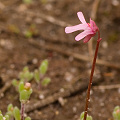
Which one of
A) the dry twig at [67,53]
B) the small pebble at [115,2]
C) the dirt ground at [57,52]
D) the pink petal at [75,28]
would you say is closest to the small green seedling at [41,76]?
the dirt ground at [57,52]

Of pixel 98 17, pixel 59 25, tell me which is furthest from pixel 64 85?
pixel 98 17

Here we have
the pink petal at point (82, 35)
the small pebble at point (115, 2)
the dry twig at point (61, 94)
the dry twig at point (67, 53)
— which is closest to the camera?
the pink petal at point (82, 35)

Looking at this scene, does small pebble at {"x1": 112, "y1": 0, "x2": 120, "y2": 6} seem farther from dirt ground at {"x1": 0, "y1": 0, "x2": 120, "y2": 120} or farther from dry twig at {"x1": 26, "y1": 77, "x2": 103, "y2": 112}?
dry twig at {"x1": 26, "y1": 77, "x2": 103, "y2": 112}

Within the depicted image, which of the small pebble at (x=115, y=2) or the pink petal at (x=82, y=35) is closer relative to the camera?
the pink petal at (x=82, y=35)

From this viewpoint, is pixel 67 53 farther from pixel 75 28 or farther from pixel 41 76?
pixel 75 28

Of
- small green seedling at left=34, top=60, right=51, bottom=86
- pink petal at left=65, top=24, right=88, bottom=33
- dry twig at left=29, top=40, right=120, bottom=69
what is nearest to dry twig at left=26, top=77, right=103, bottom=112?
small green seedling at left=34, top=60, right=51, bottom=86

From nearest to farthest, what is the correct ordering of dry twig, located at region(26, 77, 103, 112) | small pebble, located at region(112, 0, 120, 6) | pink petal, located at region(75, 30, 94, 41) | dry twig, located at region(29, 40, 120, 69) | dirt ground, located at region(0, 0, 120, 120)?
1. pink petal, located at region(75, 30, 94, 41)
2. dry twig, located at region(26, 77, 103, 112)
3. dirt ground, located at region(0, 0, 120, 120)
4. dry twig, located at region(29, 40, 120, 69)
5. small pebble, located at region(112, 0, 120, 6)

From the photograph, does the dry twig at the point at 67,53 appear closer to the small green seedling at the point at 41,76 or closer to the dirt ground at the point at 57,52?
the dirt ground at the point at 57,52

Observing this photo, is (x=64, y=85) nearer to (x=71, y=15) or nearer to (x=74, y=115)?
(x=74, y=115)

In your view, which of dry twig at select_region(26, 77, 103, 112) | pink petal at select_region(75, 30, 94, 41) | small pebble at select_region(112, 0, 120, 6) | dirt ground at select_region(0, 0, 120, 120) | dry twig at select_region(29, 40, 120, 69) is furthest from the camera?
small pebble at select_region(112, 0, 120, 6)
